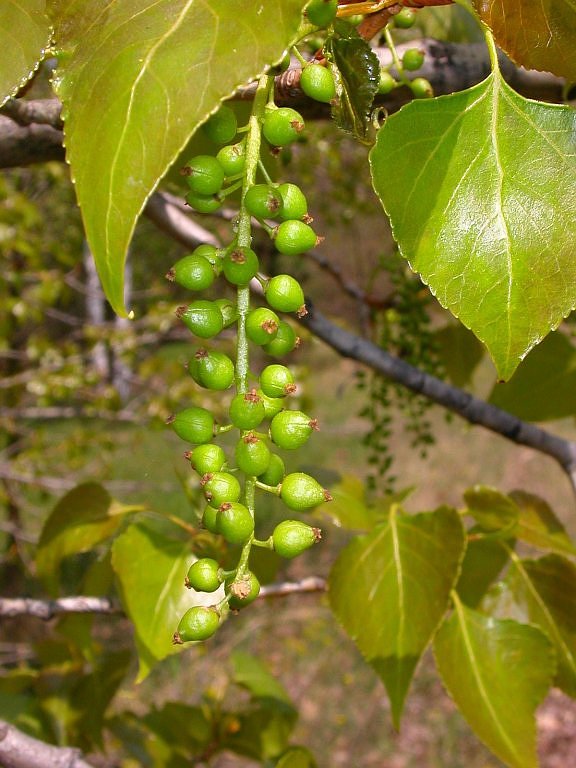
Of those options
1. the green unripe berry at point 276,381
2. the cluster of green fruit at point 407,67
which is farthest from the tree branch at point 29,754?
the cluster of green fruit at point 407,67

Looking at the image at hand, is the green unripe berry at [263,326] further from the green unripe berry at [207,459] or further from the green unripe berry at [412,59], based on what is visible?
the green unripe berry at [412,59]

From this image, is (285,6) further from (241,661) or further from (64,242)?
(64,242)

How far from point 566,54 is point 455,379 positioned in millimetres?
765

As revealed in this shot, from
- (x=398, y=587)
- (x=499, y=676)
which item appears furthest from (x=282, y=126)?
(x=499, y=676)

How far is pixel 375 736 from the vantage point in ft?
10.0

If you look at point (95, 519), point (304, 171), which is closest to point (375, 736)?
point (304, 171)

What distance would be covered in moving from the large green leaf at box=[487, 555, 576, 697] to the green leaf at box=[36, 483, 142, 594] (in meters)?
0.48

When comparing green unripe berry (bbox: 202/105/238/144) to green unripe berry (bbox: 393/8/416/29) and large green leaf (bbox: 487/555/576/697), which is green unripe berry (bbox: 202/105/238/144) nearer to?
green unripe berry (bbox: 393/8/416/29)

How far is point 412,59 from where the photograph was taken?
0.71 meters

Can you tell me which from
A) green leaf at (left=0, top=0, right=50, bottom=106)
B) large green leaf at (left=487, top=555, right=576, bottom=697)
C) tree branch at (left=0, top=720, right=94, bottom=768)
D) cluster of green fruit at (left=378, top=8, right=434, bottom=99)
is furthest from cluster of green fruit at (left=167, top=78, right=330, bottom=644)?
large green leaf at (left=487, top=555, right=576, bottom=697)

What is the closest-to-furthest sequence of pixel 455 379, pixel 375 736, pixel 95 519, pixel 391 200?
pixel 391 200
pixel 95 519
pixel 455 379
pixel 375 736

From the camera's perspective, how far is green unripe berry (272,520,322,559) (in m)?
0.42

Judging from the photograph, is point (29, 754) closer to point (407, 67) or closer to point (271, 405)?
point (271, 405)

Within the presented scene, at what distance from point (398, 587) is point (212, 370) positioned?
0.42 m
